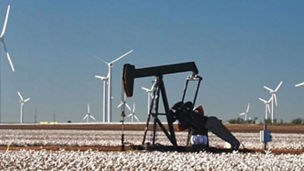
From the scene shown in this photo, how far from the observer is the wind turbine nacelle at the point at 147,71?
30391mm

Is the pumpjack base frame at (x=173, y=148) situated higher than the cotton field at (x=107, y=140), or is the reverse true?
the cotton field at (x=107, y=140)

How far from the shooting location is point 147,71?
102ft

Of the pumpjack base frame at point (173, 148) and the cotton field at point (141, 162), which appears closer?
the cotton field at point (141, 162)

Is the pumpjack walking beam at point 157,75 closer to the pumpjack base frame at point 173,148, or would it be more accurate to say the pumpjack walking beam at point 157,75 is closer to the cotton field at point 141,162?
the pumpjack base frame at point 173,148

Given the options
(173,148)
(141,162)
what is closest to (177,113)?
(173,148)

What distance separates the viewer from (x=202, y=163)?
936 inches

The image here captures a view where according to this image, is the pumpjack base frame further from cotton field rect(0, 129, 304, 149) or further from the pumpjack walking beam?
cotton field rect(0, 129, 304, 149)

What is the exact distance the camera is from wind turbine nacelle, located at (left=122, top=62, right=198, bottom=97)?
30391 mm

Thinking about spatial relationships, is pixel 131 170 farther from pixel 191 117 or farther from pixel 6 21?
pixel 6 21

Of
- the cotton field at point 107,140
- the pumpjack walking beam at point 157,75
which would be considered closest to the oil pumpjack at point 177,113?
the pumpjack walking beam at point 157,75

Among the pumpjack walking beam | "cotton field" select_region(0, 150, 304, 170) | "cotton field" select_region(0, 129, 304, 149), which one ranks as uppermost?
the pumpjack walking beam

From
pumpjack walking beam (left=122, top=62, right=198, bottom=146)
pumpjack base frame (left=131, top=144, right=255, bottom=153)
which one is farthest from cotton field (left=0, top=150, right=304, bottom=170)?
pumpjack walking beam (left=122, top=62, right=198, bottom=146)

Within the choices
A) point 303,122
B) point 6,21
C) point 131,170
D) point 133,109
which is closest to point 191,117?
point 131,170

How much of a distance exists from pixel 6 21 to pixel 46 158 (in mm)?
33682
